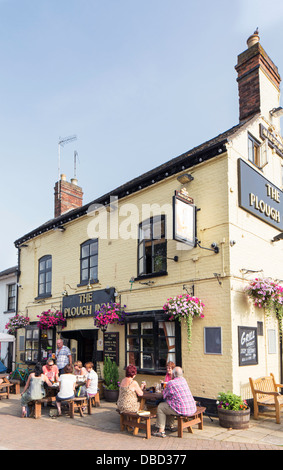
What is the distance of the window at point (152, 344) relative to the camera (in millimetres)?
10461

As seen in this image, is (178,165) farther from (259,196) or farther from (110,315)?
(110,315)

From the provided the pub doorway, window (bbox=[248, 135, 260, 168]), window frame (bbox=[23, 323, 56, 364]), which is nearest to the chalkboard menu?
the pub doorway

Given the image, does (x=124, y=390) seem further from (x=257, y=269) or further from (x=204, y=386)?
(x=257, y=269)

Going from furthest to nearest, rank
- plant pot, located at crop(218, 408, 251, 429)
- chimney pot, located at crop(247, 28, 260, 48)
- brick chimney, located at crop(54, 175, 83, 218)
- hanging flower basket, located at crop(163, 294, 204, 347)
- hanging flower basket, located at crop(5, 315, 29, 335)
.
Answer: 1. brick chimney, located at crop(54, 175, 83, 218)
2. hanging flower basket, located at crop(5, 315, 29, 335)
3. chimney pot, located at crop(247, 28, 260, 48)
4. hanging flower basket, located at crop(163, 294, 204, 347)
5. plant pot, located at crop(218, 408, 251, 429)

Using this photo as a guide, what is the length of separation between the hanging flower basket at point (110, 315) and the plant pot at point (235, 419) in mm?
4397

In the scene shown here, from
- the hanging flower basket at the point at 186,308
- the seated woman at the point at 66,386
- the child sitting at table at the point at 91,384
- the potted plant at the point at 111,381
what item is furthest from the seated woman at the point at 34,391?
the hanging flower basket at the point at 186,308

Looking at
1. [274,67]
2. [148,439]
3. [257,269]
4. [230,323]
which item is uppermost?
[274,67]

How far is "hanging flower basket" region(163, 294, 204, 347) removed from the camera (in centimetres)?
952

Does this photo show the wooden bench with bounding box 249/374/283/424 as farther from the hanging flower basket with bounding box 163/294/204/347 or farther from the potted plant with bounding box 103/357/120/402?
the potted plant with bounding box 103/357/120/402

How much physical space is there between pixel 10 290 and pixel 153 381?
37.5ft

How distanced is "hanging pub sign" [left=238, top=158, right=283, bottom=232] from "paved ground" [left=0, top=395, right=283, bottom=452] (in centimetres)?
517

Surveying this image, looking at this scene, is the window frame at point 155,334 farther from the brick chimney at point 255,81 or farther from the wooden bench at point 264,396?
the brick chimney at point 255,81

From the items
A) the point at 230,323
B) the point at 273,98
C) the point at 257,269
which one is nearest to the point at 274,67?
the point at 273,98
